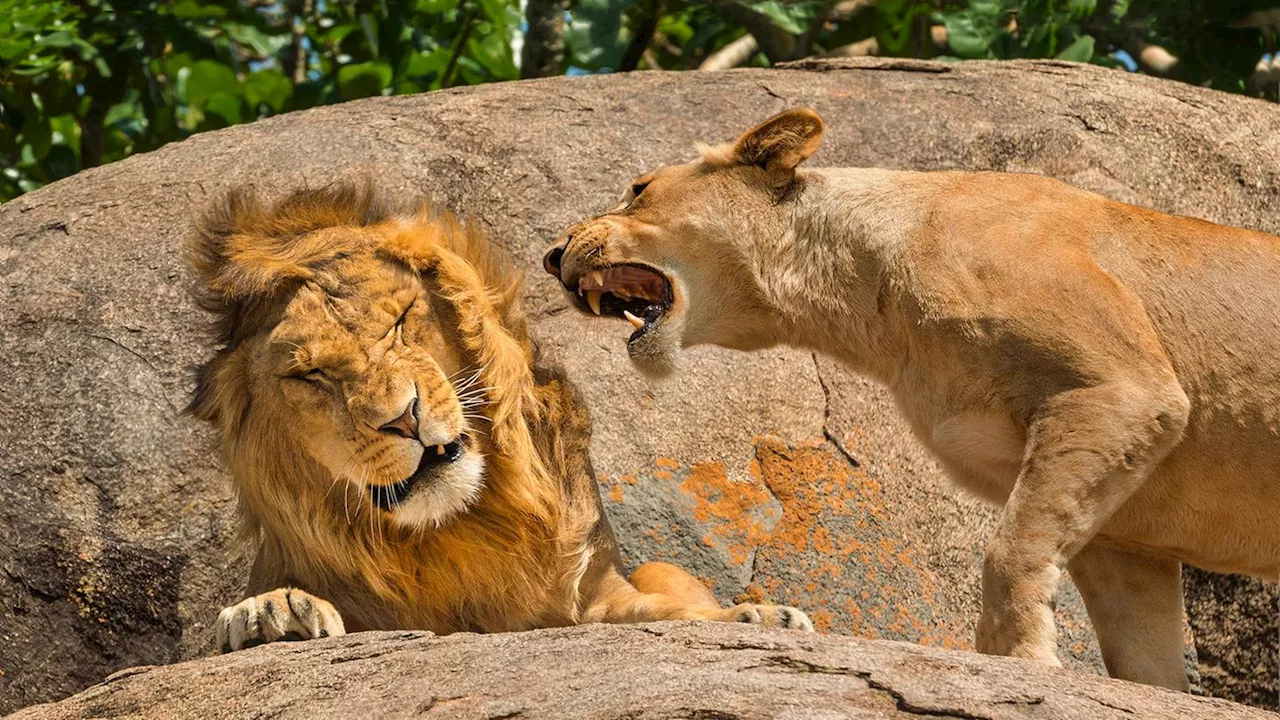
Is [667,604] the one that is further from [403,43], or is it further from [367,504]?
[403,43]

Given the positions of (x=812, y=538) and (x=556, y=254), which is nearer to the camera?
(x=556, y=254)

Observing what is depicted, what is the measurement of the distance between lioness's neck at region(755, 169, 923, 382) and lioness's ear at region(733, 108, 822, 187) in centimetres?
7

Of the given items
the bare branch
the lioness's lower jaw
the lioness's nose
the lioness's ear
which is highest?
the lioness's ear

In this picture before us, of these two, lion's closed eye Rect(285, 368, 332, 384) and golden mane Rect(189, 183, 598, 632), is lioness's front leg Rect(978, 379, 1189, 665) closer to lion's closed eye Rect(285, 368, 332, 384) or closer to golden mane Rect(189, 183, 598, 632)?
golden mane Rect(189, 183, 598, 632)

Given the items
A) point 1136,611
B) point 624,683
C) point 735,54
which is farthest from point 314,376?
point 735,54

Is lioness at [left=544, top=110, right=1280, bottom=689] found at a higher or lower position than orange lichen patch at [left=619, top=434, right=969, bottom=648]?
higher

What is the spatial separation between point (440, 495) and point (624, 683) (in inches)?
43.8

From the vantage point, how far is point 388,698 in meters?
3.15

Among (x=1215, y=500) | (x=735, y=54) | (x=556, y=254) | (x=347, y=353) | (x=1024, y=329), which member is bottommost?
(x=735, y=54)

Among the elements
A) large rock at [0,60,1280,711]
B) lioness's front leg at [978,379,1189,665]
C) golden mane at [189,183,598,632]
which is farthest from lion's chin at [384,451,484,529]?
large rock at [0,60,1280,711]

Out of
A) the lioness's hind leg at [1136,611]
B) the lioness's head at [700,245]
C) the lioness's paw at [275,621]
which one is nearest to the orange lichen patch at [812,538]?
the lioness's head at [700,245]

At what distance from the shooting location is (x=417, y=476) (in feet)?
13.1

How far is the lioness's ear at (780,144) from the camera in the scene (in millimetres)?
4613

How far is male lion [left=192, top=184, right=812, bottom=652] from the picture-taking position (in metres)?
3.98
